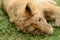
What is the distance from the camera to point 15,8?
13.9ft

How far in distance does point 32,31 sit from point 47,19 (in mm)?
560

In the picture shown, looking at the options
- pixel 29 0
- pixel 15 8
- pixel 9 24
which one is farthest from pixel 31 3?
pixel 9 24

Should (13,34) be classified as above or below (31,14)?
below

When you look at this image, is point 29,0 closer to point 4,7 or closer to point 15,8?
point 15,8

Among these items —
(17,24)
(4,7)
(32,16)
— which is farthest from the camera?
(4,7)

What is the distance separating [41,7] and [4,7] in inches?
38.2

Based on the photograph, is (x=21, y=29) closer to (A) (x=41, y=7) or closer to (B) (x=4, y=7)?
(A) (x=41, y=7)

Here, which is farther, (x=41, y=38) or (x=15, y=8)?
(x=15, y=8)

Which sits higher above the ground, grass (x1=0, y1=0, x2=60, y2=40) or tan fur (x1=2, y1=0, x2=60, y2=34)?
tan fur (x1=2, y1=0, x2=60, y2=34)

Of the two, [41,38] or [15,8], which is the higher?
[15,8]

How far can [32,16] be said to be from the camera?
386cm

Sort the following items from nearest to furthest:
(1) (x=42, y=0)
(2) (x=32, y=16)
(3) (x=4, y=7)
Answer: (2) (x=32, y=16) < (1) (x=42, y=0) < (3) (x=4, y=7)

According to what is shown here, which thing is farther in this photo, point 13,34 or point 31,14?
point 13,34

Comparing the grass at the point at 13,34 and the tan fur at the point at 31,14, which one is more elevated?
the tan fur at the point at 31,14
